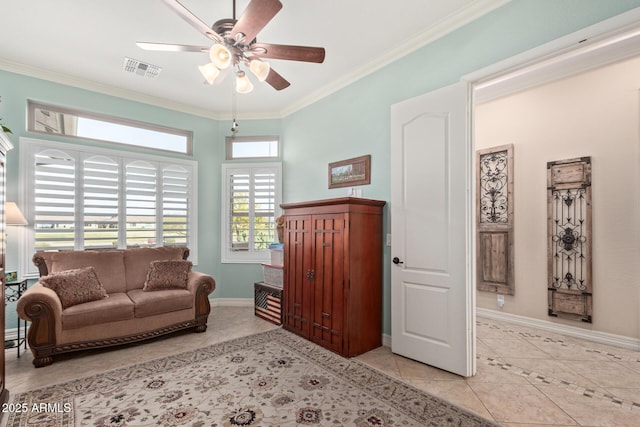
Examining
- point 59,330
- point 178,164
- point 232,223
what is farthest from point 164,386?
point 178,164

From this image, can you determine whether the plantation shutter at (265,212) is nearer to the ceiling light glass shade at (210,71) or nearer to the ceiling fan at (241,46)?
the ceiling fan at (241,46)

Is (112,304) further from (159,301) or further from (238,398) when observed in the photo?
(238,398)

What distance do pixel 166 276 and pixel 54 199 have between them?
66.0 inches

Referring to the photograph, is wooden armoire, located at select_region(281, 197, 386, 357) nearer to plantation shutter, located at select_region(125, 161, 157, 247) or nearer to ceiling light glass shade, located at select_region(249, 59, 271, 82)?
ceiling light glass shade, located at select_region(249, 59, 271, 82)

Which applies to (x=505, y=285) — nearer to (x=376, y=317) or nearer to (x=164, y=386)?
(x=376, y=317)

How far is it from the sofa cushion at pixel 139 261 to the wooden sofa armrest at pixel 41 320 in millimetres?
Result: 1005

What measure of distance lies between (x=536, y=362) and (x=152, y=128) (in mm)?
5680

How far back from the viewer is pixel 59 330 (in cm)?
304

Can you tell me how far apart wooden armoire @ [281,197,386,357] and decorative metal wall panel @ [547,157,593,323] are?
7.57 ft

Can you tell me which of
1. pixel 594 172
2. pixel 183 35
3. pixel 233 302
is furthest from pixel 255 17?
pixel 233 302

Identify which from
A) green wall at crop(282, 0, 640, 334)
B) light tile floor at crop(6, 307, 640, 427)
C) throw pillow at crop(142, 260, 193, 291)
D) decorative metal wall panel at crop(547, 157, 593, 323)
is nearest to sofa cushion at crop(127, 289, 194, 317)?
throw pillow at crop(142, 260, 193, 291)

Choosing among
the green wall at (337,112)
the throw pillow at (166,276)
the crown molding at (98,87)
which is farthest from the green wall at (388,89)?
the throw pillow at (166,276)

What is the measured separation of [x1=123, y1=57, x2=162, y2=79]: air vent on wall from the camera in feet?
12.0

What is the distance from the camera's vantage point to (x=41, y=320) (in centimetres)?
295
